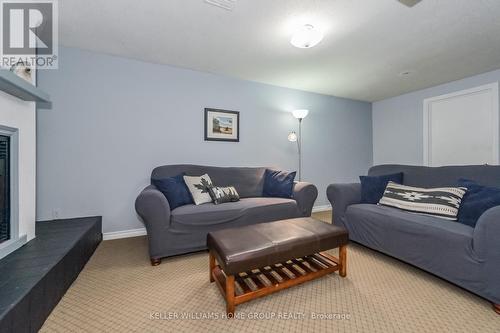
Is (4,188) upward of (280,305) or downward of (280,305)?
upward

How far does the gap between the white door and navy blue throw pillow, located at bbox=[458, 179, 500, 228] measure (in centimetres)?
208

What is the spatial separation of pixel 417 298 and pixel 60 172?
137 inches

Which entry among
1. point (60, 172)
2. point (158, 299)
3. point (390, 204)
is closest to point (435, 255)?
point (390, 204)

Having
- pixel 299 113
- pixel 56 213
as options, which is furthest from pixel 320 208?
pixel 56 213

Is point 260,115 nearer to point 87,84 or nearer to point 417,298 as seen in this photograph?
point 87,84

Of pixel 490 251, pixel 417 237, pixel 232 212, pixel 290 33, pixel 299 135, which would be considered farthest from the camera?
pixel 299 135

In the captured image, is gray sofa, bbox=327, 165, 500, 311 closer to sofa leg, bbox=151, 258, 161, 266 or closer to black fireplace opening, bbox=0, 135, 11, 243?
sofa leg, bbox=151, 258, 161, 266

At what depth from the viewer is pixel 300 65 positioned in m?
2.75

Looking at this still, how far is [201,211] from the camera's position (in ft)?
6.79

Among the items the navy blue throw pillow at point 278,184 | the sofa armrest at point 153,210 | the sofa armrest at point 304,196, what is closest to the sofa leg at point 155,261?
the sofa armrest at point 153,210

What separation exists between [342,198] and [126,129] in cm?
273

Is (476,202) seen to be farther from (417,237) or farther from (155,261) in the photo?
(155,261)

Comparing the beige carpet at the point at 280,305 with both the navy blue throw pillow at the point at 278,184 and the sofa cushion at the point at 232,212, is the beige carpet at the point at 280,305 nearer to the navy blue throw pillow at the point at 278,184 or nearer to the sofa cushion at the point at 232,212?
the sofa cushion at the point at 232,212

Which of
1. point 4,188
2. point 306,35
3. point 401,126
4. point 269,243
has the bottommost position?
point 269,243
